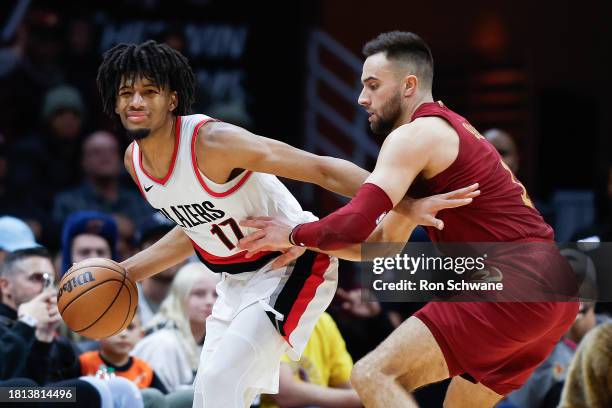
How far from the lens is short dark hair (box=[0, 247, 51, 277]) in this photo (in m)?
6.50

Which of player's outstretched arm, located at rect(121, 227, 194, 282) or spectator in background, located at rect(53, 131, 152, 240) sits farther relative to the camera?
spectator in background, located at rect(53, 131, 152, 240)

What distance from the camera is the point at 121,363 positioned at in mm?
6379

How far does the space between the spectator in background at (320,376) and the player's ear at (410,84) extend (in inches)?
83.4


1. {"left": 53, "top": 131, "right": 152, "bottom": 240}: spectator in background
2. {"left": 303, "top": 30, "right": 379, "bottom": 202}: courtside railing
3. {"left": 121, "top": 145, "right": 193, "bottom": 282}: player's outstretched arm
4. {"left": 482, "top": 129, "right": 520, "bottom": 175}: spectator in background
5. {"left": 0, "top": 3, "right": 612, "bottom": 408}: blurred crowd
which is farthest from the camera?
{"left": 303, "top": 30, "right": 379, "bottom": 202}: courtside railing

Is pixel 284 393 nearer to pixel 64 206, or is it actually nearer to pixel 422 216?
pixel 422 216

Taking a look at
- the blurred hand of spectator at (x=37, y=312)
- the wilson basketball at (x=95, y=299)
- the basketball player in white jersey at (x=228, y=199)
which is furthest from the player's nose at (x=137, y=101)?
the blurred hand of spectator at (x=37, y=312)

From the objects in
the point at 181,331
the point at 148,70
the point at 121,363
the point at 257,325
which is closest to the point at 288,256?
the point at 257,325

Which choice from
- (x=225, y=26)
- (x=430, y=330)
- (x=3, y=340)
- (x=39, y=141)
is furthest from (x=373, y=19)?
(x=430, y=330)

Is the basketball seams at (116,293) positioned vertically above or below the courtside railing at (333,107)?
below

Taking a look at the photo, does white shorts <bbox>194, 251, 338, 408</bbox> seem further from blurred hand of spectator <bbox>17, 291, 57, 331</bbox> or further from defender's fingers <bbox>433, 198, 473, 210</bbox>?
blurred hand of spectator <bbox>17, 291, 57, 331</bbox>

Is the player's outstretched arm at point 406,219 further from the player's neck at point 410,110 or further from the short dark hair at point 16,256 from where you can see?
the short dark hair at point 16,256

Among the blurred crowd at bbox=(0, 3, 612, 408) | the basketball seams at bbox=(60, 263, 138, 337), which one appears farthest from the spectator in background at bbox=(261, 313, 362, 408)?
the basketball seams at bbox=(60, 263, 138, 337)

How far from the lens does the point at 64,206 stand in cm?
859

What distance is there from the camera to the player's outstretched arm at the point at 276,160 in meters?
4.89
